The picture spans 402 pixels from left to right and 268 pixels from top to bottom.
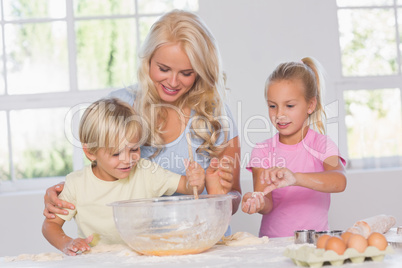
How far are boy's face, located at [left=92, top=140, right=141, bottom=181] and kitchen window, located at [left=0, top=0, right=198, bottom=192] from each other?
60.2 inches

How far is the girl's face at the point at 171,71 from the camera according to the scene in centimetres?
169

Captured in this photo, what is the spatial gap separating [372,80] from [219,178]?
204 cm

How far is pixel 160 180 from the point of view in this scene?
63.0 inches

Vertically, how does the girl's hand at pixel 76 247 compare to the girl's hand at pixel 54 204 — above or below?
below

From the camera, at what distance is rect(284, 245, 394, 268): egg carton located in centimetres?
92

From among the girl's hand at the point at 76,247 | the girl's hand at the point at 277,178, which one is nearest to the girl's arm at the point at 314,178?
the girl's hand at the point at 277,178

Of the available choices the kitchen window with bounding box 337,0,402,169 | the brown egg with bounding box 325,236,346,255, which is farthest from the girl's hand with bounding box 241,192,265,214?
the kitchen window with bounding box 337,0,402,169

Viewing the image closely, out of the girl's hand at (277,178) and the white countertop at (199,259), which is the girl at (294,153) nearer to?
the girl's hand at (277,178)

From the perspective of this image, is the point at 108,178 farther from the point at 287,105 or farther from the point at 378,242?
the point at 378,242

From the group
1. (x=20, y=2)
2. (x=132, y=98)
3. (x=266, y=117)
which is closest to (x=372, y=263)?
(x=132, y=98)

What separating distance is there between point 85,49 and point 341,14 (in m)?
1.60

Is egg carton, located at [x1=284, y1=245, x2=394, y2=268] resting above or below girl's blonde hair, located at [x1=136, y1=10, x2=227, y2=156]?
below

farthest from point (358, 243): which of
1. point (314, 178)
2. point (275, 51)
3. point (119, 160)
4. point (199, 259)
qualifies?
point (275, 51)

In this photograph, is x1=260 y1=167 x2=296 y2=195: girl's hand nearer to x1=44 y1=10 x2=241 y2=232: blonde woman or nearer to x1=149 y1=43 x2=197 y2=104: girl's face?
x1=44 y1=10 x2=241 y2=232: blonde woman
